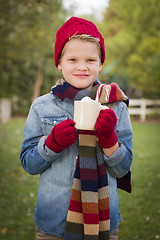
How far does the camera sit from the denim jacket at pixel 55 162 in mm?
1820

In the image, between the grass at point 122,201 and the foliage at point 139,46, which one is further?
the foliage at point 139,46

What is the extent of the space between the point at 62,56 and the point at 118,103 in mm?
481

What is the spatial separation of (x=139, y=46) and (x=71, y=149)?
1824cm

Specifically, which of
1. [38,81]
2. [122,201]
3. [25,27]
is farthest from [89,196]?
[38,81]

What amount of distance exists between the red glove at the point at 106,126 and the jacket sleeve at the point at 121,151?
105 millimetres

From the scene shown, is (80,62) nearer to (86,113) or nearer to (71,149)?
(86,113)

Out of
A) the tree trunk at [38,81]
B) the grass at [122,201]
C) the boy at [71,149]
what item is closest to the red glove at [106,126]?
the boy at [71,149]

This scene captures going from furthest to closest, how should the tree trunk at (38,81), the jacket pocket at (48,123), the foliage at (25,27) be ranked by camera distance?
the tree trunk at (38,81) → the foliage at (25,27) → the jacket pocket at (48,123)

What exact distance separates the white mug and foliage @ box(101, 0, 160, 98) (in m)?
15.3

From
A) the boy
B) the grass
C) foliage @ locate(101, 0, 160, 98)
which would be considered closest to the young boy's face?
the boy

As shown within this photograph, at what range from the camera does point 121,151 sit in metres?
1.75

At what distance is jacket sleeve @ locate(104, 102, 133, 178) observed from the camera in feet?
5.79

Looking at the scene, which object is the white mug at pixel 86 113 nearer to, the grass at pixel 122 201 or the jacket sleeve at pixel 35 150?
the jacket sleeve at pixel 35 150

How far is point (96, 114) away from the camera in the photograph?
63.0 inches
